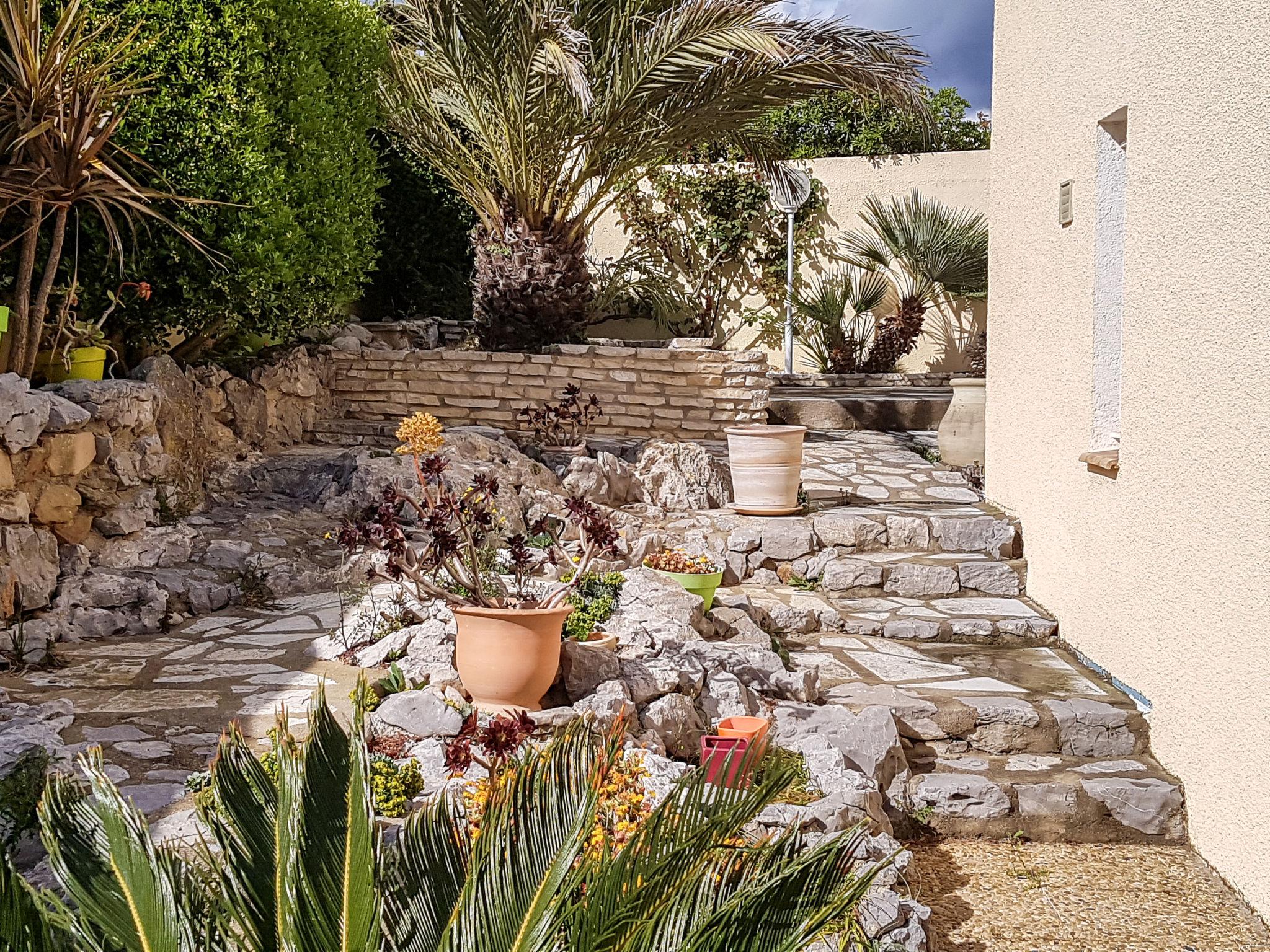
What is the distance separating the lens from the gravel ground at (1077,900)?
138 inches

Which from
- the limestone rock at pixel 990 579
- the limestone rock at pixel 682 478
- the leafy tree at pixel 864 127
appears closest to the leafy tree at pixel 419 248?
the limestone rock at pixel 682 478

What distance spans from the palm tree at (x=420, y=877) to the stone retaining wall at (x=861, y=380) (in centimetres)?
1016

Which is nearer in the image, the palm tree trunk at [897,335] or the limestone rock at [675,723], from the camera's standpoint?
the limestone rock at [675,723]

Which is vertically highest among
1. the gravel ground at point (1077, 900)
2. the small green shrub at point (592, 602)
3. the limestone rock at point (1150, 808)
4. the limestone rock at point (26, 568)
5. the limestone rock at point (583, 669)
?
the limestone rock at point (26, 568)

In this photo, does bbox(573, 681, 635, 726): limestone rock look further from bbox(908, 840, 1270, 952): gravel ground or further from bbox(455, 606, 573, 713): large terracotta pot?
bbox(908, 840, 1270, 952): gravel ground

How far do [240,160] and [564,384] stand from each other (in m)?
3.08

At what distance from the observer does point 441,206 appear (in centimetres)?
1016

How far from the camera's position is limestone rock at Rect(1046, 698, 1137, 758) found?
4535 mm

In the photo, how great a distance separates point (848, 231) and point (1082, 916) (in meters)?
9.79

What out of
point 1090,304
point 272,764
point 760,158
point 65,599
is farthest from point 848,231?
point 272,764

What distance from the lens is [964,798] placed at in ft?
14.1

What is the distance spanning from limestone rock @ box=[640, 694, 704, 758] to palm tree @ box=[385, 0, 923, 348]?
14.0 ft

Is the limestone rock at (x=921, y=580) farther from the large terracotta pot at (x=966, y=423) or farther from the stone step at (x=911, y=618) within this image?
the large terracotta pot at (x=966, y=423)

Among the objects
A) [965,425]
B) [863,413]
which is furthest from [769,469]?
[863,413]
